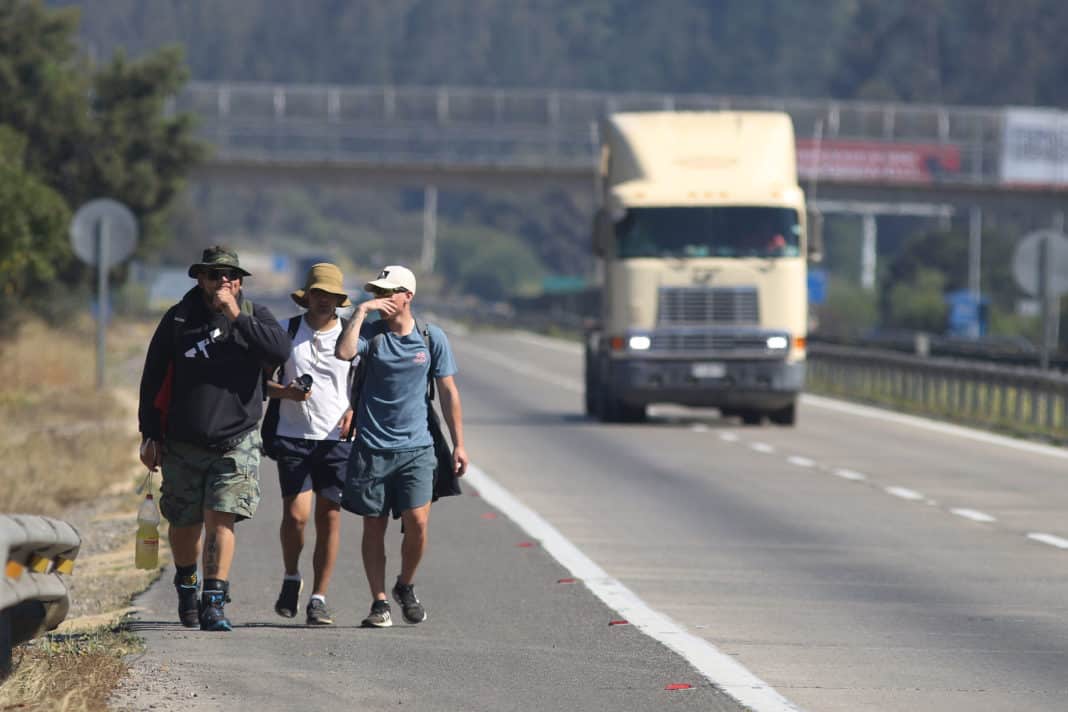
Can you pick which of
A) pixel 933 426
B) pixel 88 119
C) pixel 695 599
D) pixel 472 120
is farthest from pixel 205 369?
pixel 472 120

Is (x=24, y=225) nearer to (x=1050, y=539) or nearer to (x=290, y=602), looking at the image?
(x=1050, y=539)

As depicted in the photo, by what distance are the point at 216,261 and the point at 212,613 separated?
1.58m

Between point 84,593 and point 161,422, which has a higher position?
point 161,422

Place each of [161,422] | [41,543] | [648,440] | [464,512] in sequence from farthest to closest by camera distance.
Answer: [648,440], [464,512], [161,422], [41,543]

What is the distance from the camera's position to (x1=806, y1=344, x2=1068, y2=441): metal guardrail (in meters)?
28.8

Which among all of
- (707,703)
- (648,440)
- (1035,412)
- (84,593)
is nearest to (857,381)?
(1035,412)

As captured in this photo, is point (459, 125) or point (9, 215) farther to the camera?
point (459, 125)

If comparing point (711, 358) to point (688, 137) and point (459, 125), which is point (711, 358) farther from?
point (459, 125)

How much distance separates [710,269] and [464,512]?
10.4 meters

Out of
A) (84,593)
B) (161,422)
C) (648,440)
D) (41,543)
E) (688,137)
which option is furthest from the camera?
(688,137)

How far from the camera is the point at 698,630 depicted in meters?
11.1

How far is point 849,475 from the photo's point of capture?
21.0 meters

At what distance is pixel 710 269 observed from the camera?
27219mm

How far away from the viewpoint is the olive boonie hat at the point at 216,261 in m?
10.5
